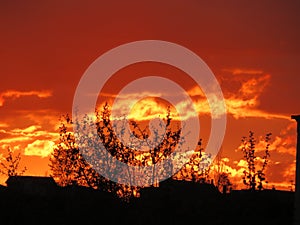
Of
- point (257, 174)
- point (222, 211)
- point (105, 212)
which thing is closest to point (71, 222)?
point (105, 212)

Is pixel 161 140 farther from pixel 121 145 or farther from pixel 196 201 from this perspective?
pixel 196 201

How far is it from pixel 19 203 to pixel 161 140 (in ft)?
28.8

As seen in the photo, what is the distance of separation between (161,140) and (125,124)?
2.41 meters

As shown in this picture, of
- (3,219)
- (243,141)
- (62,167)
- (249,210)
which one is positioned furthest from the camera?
(62,167)

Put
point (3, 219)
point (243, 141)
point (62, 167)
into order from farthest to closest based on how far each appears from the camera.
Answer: point (62, 167) < point (243, 141) < point (3, 219)

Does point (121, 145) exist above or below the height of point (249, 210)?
above

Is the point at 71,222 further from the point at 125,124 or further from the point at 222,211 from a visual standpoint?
the point at 125,124

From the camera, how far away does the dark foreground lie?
28.8m

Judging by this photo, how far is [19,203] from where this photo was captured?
31.7 m

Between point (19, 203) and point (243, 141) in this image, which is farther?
point (243, 141)

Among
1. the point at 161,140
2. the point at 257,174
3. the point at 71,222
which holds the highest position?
the point at 161,140

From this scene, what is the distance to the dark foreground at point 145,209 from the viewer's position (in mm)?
28812

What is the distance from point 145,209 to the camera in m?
29.6

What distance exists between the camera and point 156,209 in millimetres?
29578
